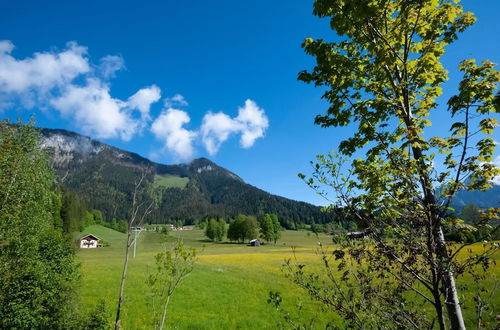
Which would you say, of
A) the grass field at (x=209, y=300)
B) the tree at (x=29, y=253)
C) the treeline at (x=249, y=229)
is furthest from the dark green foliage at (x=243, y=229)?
the tree at (x=29, y=253)

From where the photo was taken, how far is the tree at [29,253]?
1091 centimetres

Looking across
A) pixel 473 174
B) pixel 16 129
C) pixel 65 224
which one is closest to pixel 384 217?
pixel 473 174

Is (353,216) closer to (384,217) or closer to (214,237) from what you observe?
(384,217)

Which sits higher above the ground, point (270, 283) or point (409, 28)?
point (409, 28)

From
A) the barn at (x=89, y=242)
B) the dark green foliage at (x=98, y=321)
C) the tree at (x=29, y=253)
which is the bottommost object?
the barn at (x=89, y=242)

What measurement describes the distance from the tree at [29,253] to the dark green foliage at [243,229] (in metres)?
95.2

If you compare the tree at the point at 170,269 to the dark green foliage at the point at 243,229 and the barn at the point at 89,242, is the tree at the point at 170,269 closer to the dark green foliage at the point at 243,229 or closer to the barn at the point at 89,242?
the barn at the point at 89,242

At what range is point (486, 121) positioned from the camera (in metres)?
3.40

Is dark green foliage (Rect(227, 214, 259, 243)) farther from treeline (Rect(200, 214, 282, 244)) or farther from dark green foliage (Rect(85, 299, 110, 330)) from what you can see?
dark green foliage (Rect(85, 299, 110, 330))

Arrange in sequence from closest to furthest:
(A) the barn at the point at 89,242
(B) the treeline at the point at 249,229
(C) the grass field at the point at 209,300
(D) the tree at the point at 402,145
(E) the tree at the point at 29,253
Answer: (D) the tree at the point at 402,145 < (E) the tree at the point at 29,253 < (C) the grass field at the point at 209,300 < (A) the barn at the point at 89,242 < (B) the treeline at the point at 249,229

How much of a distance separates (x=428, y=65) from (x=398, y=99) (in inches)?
30.5

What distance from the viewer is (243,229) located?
113 m

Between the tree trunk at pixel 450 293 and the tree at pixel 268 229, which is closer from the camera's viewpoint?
the tree trunk at pixel 450 293

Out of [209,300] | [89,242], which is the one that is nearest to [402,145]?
[209,300]
